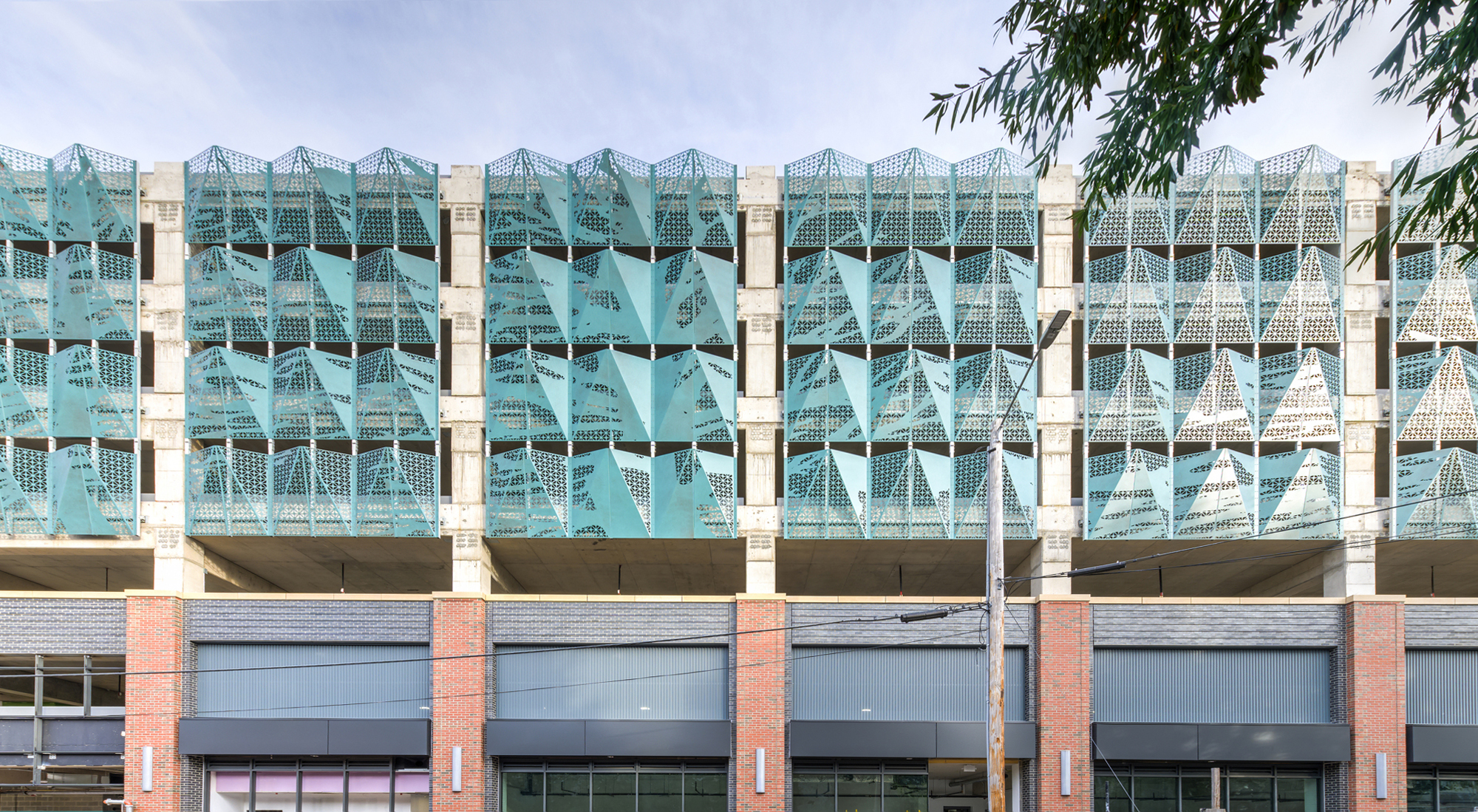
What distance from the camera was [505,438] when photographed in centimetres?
2248

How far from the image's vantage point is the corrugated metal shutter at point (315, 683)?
2156 cm

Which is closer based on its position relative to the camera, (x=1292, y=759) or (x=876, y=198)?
(x=1292, y=759)

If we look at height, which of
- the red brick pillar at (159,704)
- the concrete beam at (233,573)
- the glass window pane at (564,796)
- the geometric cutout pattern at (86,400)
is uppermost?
the geometric cutout pattern at (86,400)

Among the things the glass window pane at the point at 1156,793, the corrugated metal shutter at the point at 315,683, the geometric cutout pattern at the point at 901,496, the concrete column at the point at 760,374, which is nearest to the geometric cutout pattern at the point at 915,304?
the concrete column at the point at 760,374

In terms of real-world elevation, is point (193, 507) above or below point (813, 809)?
above

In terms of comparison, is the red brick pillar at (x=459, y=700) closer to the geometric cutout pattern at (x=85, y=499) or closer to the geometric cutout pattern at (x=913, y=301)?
the geometric cutout pattern at (x=85, y=499)

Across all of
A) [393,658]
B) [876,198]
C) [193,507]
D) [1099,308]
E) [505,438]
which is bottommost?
[393,658]

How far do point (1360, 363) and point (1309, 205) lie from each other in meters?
4.16

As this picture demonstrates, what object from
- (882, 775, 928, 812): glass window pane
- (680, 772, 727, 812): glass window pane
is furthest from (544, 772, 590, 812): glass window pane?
(882, 775, 928, 812): glass window pane

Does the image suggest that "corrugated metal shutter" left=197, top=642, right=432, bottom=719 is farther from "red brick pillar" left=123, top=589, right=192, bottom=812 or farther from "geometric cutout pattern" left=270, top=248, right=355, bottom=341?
"geometric cutout pattern" left=270, top=248, right=355, bottom=341

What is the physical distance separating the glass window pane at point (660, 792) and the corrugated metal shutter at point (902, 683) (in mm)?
3310

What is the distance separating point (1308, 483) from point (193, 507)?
2731 cm

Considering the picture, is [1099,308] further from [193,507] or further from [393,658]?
[193,507]

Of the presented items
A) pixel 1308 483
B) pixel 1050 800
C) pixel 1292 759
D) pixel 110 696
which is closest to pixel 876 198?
pixel 1308 483
